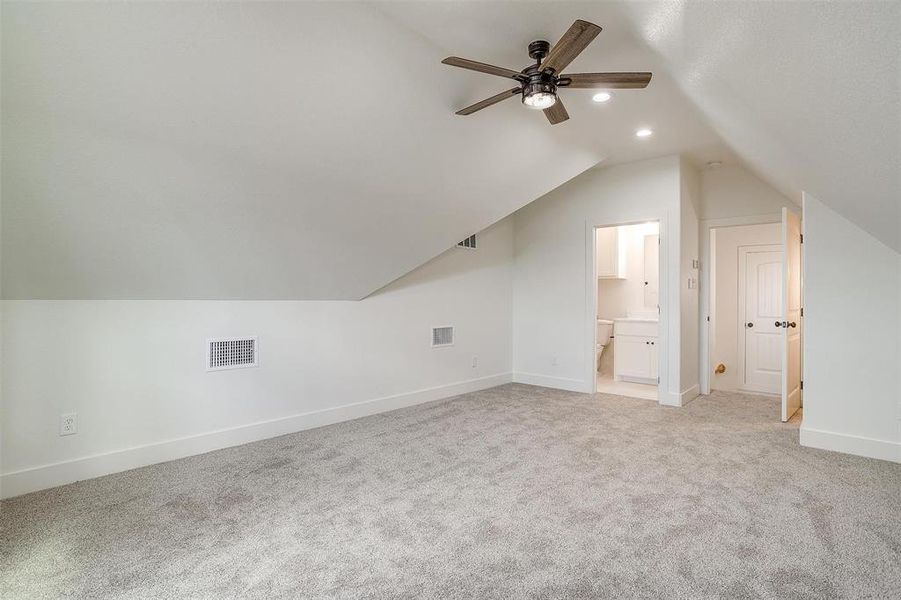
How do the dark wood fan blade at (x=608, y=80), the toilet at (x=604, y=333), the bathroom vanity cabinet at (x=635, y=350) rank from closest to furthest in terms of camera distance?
the dark wood fan blade at (x=608, y=80)
the bathroom vanity cabinet at (x=635, y=350)
the toilet at (x=604, y=333)

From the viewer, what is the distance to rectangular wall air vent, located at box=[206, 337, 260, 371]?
11.0 feet

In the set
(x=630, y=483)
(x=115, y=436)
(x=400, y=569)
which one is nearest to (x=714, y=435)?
(x=630, y=483)

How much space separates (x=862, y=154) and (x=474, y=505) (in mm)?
2413

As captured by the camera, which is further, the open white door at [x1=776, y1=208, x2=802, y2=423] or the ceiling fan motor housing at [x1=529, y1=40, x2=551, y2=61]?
the open white door at [x1=776, y1=208, x2=802, y2=423]

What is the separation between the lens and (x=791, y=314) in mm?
4363

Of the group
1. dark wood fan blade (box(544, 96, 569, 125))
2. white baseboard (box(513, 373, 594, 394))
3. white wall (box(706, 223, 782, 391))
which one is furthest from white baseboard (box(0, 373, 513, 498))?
white wall (box(706, 223, 782, 391))

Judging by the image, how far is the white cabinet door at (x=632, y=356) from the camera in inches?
230

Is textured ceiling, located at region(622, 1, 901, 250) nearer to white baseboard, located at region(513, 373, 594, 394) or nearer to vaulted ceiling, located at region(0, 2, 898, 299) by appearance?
vaulted ceiling, located at region(0, 2, 898, 299)

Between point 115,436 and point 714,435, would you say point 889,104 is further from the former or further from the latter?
point 115,436

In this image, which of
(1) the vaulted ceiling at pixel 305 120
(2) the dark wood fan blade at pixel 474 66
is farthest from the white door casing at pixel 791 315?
(2) the dark wood fan blade at pixel 474 66

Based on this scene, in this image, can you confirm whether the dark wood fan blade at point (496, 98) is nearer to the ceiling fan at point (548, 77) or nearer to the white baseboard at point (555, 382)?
the ceiling fan at point (548, 77)

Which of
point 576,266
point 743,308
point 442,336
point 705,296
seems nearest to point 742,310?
point 743,308

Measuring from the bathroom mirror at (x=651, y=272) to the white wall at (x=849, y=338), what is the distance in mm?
3112

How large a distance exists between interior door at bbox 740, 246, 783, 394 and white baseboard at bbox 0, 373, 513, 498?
13.4 feet
